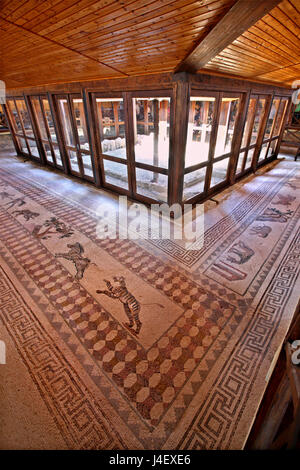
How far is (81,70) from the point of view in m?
3.29

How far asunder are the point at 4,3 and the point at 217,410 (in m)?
3.60

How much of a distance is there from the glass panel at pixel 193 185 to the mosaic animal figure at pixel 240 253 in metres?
1.49

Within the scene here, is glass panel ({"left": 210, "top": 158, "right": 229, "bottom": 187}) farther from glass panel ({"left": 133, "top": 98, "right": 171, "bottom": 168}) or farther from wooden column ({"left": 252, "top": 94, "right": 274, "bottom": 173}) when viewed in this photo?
glass panel ({"left": 133, "top": 98, "right": 171, "bottom": 168})

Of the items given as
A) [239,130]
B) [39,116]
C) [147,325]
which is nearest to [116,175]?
[239,130]

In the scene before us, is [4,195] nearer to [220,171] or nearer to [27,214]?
[27,214]

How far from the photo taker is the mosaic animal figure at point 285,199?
426 centimetres

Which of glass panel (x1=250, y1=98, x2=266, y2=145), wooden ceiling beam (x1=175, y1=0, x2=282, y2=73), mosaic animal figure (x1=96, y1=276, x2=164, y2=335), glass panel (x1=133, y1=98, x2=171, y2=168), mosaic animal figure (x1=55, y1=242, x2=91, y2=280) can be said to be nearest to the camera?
wooden ceiling beam (x1=175, y1=0, x2=282, y2=73)

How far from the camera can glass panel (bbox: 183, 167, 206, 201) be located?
4.30m

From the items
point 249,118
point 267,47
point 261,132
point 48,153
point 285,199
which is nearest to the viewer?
point 267,47

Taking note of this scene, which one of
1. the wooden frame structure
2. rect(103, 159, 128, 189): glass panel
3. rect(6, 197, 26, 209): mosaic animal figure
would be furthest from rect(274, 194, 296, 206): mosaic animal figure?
rect(6, 197, 26, 209): mosaic animal figure

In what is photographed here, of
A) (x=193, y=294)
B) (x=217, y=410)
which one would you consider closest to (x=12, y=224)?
(x=193, y=294)

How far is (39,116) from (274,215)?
6717 millimetres

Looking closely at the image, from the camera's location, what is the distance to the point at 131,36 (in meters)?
2.10

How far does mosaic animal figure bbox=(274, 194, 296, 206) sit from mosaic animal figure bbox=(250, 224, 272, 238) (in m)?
1.18
